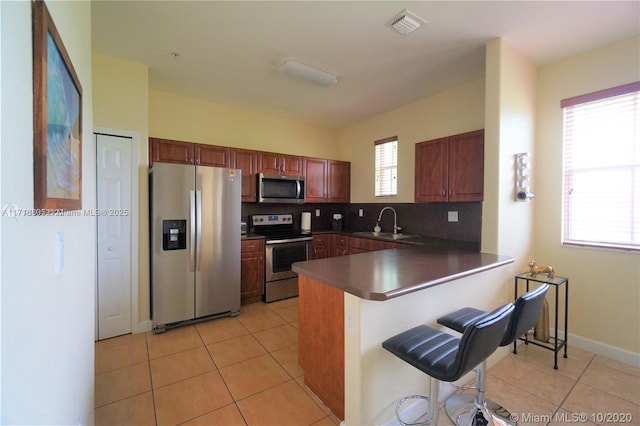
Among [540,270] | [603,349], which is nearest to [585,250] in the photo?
[540,270]

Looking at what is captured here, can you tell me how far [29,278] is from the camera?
2.28 ft

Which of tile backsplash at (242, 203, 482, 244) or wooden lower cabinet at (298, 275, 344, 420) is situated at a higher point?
tile backsplash at (242, 203, 482, 244)

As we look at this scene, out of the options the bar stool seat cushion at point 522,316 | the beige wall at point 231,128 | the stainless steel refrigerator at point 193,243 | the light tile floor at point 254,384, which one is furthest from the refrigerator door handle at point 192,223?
the bar stool seat cushion at point 522,316

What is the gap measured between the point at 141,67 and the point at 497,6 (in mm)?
3258

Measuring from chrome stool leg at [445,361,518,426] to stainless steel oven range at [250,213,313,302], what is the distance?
247cm

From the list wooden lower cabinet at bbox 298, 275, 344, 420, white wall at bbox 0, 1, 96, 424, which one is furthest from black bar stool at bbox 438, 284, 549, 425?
white wall at bbox 0, 1, 96, 424

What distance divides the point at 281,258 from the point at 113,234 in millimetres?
1972

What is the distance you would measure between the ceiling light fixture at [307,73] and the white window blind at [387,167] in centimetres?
156

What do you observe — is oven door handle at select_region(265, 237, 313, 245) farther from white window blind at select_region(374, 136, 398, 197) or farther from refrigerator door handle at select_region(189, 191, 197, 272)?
white window blind at select_region(374, 136, 398, 197)

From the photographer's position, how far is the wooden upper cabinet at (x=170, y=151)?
3285 mm

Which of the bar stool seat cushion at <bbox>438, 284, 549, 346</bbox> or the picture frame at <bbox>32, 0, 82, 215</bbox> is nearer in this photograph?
the picture frame at <bbox>32, 0, 82, 215</bbox>

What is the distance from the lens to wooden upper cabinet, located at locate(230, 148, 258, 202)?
3873 mm

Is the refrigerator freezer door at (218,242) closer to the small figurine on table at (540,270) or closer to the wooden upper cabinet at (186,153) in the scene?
the wooden upper cabinet at (186,153)

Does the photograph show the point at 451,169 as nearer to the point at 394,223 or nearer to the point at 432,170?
the point at 432,170
